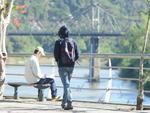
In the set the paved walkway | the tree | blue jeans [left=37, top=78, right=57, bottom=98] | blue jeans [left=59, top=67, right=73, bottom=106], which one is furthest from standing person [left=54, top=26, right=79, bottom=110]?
the tree

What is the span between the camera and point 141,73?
10.6 meters

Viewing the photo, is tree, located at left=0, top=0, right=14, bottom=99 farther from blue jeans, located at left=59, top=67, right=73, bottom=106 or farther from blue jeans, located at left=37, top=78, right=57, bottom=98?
blue jeans, located at left=59, top=67, right=73, bottom=106

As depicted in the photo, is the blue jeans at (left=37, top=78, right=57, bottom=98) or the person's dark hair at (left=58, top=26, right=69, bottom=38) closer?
the person's dark hair at (left=58, top=26, right=69, bottom=38)

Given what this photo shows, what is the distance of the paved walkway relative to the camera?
9953mm

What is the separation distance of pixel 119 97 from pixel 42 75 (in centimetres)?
292

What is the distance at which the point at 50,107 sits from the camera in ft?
34.4

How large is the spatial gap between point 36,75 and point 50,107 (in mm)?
1298

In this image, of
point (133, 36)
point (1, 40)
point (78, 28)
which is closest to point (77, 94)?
point (1, 40)

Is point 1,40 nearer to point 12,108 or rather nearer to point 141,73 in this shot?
point 12,108

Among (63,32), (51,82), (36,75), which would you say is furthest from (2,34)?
(63,32)

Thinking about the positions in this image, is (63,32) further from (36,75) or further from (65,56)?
(36,75)

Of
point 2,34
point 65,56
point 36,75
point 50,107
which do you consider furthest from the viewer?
point 2,34

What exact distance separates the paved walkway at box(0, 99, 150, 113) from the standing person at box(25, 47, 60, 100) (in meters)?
0.32

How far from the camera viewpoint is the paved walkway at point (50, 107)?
9.95 meters
